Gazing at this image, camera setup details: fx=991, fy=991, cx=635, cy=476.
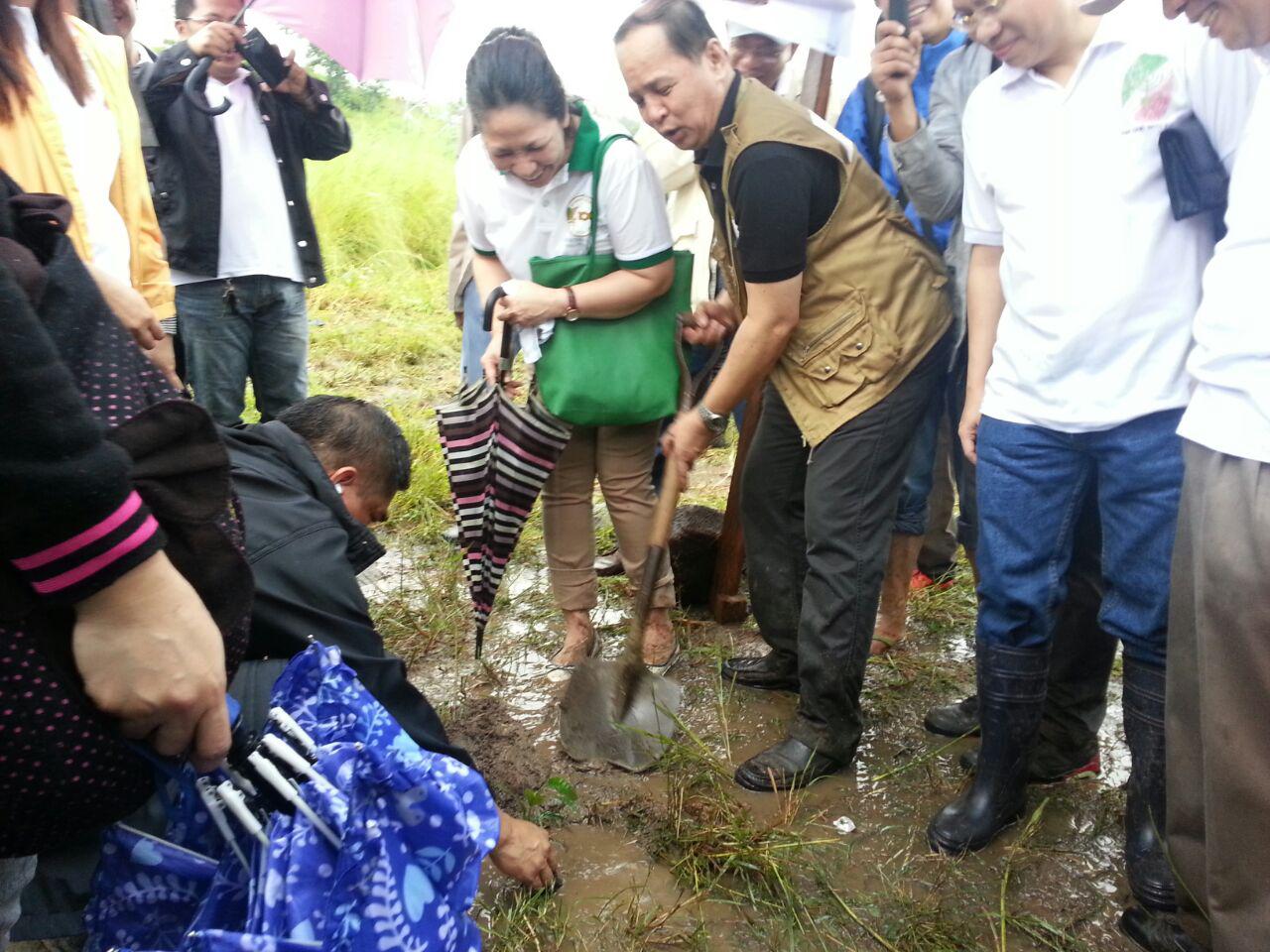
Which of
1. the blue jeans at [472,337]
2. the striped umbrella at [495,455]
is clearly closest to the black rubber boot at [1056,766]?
the striped umbrella at [495,455]

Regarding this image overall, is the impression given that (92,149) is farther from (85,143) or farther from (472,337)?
(472,337)

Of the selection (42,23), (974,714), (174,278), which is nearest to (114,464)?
(42,23)

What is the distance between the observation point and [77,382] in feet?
3.60

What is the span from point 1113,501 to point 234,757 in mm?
1724

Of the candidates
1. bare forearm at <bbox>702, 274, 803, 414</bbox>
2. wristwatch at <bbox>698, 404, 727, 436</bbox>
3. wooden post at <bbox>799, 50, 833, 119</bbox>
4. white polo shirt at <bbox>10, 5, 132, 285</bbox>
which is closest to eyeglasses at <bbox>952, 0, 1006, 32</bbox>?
bare forearm at <bbox>702, 274, 803, 414</bbox>

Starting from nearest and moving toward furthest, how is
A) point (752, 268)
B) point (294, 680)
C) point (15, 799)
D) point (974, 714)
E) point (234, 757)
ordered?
point (15, 799), point (234, 757), point (294, 680), point (752, 268), point (974, 714)

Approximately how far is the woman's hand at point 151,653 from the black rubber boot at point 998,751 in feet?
5.81

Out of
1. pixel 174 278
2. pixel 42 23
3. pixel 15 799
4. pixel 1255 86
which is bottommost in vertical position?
pixel 174 278

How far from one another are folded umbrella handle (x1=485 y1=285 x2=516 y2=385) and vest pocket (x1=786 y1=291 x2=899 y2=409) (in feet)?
2.95

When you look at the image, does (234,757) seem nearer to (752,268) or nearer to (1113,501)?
(752,268)

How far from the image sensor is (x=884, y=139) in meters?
2.88

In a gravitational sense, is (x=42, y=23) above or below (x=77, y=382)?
above

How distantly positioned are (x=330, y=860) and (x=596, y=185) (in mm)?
2013

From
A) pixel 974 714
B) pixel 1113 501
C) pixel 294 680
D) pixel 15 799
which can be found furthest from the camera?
pixel 974 714
